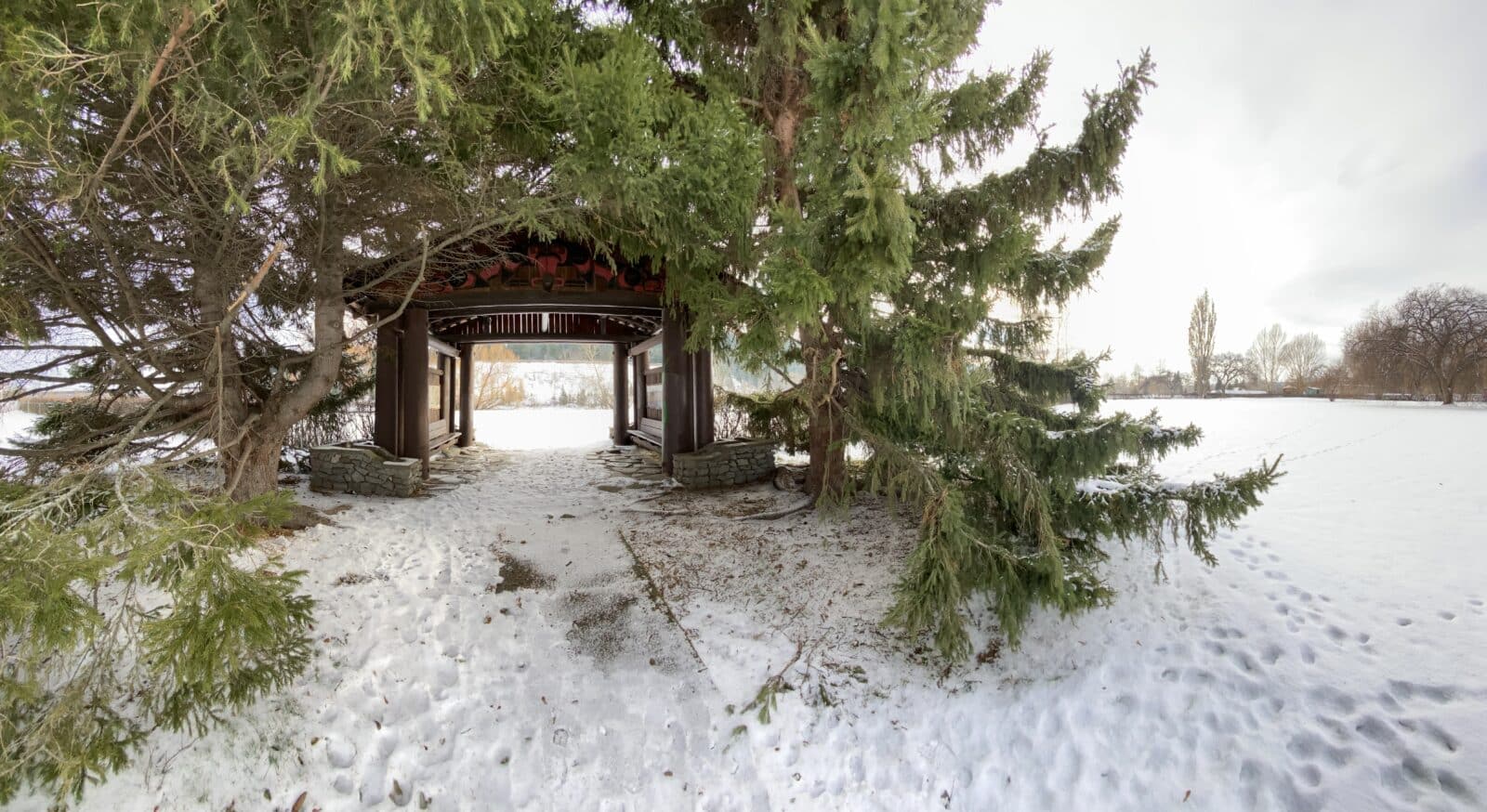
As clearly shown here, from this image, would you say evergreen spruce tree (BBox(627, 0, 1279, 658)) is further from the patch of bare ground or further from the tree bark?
the tree bark

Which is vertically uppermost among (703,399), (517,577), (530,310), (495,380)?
(530,310)

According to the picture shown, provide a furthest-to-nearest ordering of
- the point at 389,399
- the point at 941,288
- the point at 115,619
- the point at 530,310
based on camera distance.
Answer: the point at 530,310
the point at 389,399
the point at 941,288
the point at 115,619

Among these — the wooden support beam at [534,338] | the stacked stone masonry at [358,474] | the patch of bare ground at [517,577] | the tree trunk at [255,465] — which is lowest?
the patch of bare ground at [517,577]

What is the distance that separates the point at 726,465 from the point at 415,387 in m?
4.68

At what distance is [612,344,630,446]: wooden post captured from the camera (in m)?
12.8

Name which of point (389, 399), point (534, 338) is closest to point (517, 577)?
point (389, 399)

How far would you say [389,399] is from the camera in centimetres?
786

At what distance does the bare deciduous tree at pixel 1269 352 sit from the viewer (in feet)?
92.4

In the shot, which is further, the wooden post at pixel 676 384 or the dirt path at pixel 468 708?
the wooden post at pixel 676 384

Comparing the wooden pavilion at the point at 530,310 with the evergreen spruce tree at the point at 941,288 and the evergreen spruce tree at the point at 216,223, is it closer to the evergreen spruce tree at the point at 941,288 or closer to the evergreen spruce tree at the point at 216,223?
the evergreen spruce tree at the point at 216,223

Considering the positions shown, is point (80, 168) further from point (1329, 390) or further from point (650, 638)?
point (1329, 390)

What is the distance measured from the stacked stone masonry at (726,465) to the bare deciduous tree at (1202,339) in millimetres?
27931

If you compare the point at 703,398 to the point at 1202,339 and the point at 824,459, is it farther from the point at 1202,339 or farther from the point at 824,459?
the point at 1202,339

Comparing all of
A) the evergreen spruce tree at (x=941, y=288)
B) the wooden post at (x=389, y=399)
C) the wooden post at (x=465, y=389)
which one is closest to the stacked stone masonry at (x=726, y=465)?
the evergreen spruce tree at (x=941, y=288)
